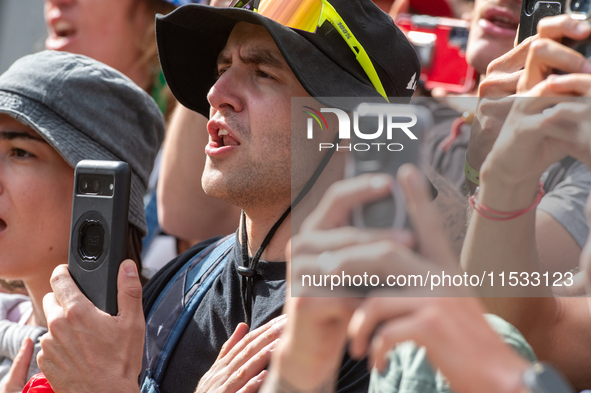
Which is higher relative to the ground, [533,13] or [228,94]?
[533,13]

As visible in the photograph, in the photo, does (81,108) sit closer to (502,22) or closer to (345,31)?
(345,31)

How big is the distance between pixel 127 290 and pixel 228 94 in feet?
1.86

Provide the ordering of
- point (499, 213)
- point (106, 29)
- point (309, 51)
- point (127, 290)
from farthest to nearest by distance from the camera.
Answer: point (106, 29), point (309, 51), point (127, 290), point (499, 213)

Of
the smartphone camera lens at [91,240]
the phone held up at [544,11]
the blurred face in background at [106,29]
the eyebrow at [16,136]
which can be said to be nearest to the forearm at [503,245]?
the phone held up at [544,11]

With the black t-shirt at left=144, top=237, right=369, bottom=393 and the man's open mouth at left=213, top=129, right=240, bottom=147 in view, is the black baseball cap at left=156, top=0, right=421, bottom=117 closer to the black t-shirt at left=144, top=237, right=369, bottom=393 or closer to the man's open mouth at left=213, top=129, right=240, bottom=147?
the man's open mouth at left=213, top=129, right=240, bottom=147

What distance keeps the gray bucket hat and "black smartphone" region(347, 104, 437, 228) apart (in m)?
1.15

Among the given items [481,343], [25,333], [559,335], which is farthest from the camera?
[25,333]

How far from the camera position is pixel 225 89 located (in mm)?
1648

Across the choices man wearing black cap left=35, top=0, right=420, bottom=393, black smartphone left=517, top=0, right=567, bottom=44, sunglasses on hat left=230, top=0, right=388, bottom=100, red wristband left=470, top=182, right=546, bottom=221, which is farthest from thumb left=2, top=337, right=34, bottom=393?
black smartphone left=517, top=0, right=567, bottom=44

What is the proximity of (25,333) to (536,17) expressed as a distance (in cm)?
171

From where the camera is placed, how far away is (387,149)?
79cm

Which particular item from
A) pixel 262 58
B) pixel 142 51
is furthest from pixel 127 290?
pixel 142 51

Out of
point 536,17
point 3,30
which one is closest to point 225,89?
point 536,17

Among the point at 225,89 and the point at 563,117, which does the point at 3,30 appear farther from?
the point at 563,117
